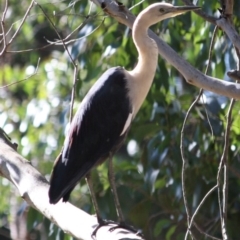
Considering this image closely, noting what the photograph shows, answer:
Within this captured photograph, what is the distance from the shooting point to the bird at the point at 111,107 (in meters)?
3.48

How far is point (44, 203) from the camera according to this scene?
3.22 metres

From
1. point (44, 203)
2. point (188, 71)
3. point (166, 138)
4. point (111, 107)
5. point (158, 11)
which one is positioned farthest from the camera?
point (166, 138)

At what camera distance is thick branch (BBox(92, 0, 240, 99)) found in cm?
271

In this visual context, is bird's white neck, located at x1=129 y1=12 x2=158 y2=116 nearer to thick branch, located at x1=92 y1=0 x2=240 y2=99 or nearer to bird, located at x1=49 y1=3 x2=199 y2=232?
bird, located at x1=49 y1=3 x2=199 y2=232

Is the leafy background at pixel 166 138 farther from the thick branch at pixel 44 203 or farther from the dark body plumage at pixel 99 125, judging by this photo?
the thick branch at pixel 44 203

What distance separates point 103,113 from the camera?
3639 mm

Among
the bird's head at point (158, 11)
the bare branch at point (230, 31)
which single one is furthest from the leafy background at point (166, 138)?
the bare branch at point (230, 31)

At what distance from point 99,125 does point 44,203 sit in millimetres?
567

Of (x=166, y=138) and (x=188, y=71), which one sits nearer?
(x=188, y=71)

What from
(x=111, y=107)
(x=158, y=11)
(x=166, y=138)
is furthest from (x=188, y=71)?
(x=166, y=138)

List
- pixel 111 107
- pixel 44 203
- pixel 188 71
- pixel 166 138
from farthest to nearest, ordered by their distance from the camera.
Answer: pixel 166 138 < pixel 111 107 < pixel 44 203 < pixel 188 71

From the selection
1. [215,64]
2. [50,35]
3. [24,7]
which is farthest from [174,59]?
[50,35]

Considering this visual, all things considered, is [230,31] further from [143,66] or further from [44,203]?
[44,203]

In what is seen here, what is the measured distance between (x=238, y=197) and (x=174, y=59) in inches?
70.2
